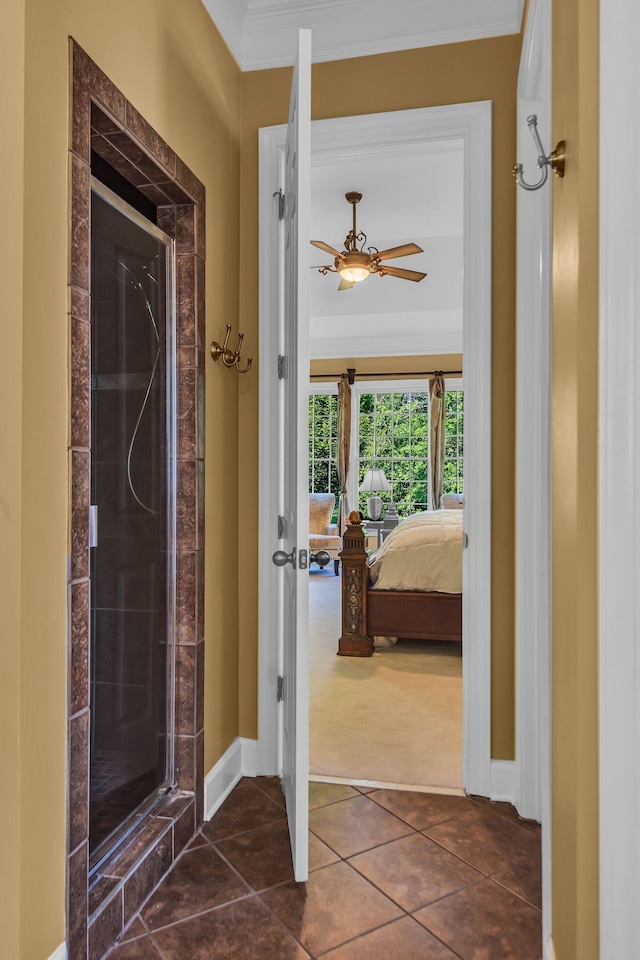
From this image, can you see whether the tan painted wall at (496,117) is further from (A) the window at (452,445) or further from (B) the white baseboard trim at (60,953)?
(A) the window at (452,445)

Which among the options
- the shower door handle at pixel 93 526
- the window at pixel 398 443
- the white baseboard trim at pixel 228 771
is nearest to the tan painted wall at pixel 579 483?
the shower door handle at pixel 93 526

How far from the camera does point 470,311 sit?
242 centimetres

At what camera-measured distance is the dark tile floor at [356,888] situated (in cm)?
162

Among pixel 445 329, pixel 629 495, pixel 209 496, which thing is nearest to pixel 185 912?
pixel 209 496

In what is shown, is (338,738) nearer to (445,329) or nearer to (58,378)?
(58,378)

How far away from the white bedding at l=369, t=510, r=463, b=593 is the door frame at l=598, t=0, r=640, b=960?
315cm

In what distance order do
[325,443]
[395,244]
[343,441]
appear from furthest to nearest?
[325,443], [343,441], [395,244]

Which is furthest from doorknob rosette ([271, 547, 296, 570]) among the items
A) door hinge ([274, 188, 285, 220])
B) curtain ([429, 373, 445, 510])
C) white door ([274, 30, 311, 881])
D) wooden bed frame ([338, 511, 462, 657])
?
curtain ([429, 373, 445, 510])

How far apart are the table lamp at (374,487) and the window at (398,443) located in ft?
0.74

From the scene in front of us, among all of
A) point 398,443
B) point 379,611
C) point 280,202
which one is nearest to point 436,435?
point 398,443

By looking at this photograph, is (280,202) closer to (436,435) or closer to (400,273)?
(400,273)

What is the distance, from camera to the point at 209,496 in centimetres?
230

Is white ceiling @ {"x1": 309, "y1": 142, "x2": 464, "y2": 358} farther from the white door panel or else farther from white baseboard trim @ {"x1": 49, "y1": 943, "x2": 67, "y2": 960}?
white baseboard trim @ {"x1": 49, "y1": 943, "x2": 67, "y2": 960}

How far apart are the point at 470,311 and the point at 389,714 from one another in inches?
77.3
